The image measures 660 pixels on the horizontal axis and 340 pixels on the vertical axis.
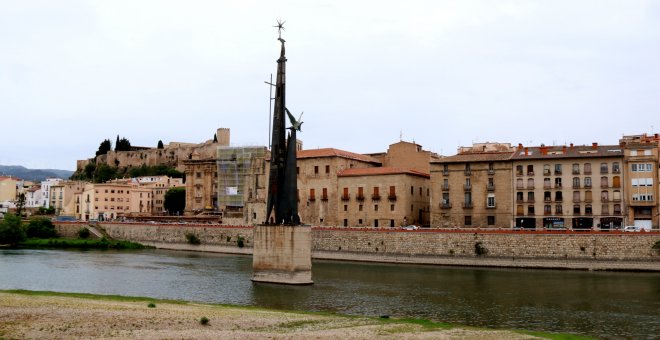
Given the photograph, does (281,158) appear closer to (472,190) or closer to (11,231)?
(472,190)

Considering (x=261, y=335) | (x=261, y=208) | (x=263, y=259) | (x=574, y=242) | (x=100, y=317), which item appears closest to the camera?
(x=261, y=335)

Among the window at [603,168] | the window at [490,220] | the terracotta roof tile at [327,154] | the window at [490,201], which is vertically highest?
the terracotta roof tile at [327,154]

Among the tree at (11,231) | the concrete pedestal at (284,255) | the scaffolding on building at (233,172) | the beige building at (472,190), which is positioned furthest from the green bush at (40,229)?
the concrete pedestal at (284,255)

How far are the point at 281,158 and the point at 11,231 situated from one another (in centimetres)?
5938

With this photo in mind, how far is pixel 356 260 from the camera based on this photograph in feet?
236

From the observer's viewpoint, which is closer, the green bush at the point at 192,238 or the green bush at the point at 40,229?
the green bush at the point at 192,238

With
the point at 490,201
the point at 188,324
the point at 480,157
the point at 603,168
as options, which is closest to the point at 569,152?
the point at 603,168

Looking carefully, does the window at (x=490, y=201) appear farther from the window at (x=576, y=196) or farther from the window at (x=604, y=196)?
the window at (x=604, y=196)

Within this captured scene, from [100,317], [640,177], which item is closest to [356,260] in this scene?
[640,177]

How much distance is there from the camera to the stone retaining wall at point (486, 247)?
58969 mm

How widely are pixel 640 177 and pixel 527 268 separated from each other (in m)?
16.2

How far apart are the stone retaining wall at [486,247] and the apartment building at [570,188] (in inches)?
386

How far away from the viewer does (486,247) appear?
6469 cm

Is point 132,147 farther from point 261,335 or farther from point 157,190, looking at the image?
point 261,335
